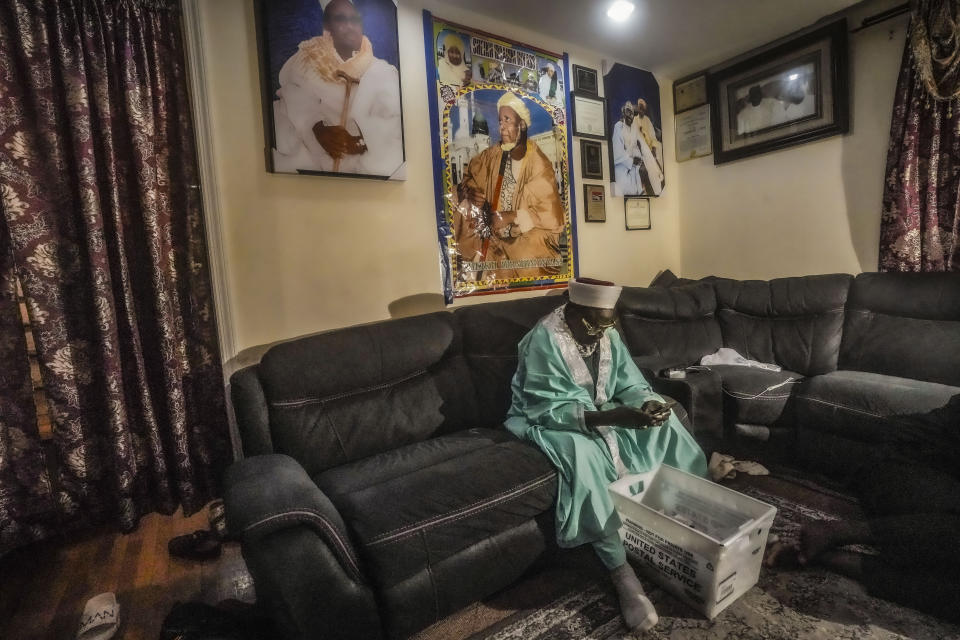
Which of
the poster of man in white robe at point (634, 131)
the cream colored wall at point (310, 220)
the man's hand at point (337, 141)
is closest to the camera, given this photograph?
the cream colored wall at point (310, 220)

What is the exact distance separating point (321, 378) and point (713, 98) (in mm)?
3549

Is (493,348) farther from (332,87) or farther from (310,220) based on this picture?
(332,87)

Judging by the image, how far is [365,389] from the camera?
2020 millimetres

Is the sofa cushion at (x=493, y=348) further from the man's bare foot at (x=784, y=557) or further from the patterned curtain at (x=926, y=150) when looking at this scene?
the patterned curtain at (x=926, y=150)

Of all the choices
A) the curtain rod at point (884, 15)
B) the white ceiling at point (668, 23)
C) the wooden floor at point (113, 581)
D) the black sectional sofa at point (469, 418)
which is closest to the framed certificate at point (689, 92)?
the white ceiling at point (668, 23)

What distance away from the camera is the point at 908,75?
2.70 m

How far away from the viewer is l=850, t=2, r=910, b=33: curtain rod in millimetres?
2697

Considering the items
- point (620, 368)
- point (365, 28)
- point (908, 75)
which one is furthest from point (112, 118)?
point (908, 75)

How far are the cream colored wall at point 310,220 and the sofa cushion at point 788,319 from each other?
4.87ft

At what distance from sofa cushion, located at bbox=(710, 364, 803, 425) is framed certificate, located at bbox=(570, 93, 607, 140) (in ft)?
6.22

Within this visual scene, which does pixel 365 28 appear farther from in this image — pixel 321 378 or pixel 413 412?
pixel 413 412

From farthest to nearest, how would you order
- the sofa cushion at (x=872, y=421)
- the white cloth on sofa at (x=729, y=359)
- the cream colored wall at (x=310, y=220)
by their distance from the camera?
the white cloth on sofa at (x=729, y=359)
the cream colored wall at (x=310, y=220)
the sofa cushion at (x=872, y=421)

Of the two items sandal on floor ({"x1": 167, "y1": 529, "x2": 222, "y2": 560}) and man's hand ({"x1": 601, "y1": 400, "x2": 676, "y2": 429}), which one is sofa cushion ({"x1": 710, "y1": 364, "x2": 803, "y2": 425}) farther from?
sandal on floor ({"x1": 167, "y1": 529, "x2": 222, "y2": 560})

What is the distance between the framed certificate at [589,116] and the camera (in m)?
3.30
